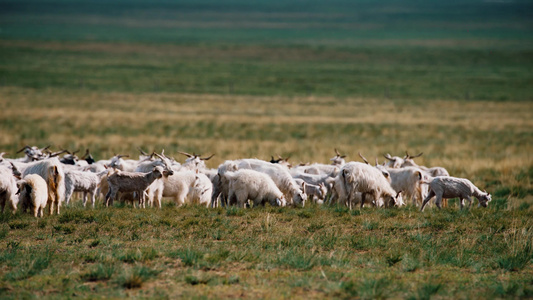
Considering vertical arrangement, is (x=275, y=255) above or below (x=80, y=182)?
below

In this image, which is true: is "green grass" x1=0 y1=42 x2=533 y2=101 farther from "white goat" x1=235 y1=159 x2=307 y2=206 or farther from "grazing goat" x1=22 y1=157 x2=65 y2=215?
"grazing goat" x1=22 y1=157 x2=65 y2=215

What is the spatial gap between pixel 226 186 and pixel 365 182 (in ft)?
11.1

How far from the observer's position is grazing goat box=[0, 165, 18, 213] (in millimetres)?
13172

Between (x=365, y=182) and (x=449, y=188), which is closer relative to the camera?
(x=449, y=188)

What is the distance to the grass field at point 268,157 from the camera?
8.98 metres

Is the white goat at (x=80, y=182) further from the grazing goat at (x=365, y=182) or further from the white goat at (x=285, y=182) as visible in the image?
the grazing goat at (x=365, y=182)

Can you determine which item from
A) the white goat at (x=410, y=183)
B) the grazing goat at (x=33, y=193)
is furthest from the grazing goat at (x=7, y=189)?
the white goat at (x=410, y=183)

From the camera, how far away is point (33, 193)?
42.2 feet

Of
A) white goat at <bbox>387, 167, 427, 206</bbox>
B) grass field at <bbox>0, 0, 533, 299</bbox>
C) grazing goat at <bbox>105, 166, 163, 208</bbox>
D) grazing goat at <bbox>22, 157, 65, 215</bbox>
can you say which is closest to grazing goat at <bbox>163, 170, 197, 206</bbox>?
grazing goat at <bbox>105, 166, 163, 208</bbox>

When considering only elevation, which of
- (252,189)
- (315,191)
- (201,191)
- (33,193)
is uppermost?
(33,193)

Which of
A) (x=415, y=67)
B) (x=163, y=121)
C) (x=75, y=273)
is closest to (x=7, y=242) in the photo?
(x=75, y=273)

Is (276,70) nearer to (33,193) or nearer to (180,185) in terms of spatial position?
(180,185)

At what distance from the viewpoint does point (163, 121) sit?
4153cm

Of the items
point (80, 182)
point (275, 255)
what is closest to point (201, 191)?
point (80, 182)
